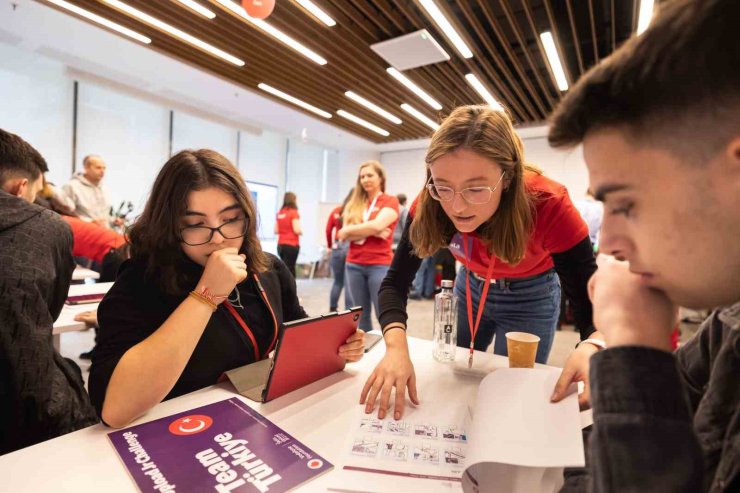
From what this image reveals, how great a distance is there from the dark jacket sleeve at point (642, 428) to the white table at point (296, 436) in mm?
268

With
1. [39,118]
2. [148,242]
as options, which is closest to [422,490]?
[148,242]

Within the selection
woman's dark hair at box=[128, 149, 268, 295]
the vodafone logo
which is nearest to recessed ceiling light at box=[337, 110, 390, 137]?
woman's dark hair at box=[128, 149, 268, 295]

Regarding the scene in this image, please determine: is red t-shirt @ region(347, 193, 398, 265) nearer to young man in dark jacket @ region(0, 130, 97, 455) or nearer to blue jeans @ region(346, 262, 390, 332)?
blue jeans @ region(346, 262, 390, 332)

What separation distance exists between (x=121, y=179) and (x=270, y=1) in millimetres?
4695

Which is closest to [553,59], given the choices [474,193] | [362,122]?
[362,122]

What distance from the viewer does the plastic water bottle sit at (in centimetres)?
124

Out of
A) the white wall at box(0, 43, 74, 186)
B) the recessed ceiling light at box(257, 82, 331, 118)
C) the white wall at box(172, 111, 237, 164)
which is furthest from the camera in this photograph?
the white wall at box(172, 111, 237, 164)

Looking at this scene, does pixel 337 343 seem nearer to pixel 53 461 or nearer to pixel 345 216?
pixel 53 461

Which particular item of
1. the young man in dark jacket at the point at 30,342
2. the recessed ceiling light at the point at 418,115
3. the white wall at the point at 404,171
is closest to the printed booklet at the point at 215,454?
the young man in dark jacket at the point at 30,342

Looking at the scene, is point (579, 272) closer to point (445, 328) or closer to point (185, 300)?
point (445, 328)

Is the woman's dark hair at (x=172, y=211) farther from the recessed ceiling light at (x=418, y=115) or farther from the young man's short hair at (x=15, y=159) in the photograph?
the recessed ceiling light at (x=418, y=115)

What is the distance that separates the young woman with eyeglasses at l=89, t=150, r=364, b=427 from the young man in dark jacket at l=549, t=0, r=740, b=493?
29.5 inches

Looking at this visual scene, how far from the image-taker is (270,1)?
3.22 meters

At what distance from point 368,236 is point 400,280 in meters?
1.71
